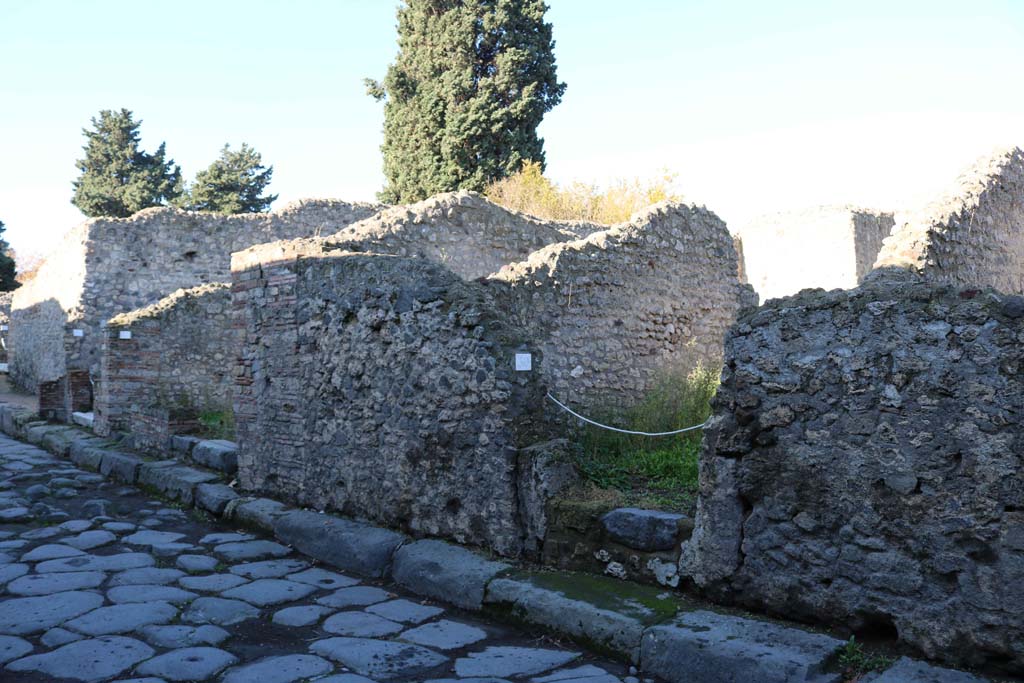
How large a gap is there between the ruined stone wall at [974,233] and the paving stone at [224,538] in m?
4.74

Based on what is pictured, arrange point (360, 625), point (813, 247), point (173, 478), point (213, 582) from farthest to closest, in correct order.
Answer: point (813, 247)
point (173, 478)
point (213, 582)
point (360, 625)

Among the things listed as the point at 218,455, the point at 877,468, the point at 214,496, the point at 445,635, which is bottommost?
the point at 445,635

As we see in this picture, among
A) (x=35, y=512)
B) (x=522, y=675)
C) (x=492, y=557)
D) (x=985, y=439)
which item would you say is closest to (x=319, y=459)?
(x=492, y=557)

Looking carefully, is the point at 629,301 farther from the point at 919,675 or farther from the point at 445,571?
the point at 919,675

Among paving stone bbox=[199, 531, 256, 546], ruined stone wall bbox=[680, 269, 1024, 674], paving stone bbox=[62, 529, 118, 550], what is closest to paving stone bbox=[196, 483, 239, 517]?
paving stone bbox=[199, 531, 256, 546]

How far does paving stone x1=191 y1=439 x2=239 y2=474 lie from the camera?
7492mm

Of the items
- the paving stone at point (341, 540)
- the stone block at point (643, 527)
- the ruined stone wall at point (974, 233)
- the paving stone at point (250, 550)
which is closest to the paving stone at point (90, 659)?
the paving stone at point (341, 540)

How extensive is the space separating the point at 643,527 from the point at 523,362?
1219mm

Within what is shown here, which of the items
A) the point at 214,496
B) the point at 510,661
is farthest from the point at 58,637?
the point at 214,496

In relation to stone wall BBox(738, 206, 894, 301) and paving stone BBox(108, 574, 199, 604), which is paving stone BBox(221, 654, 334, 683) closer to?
paving stone BBox(108, 574, 199, 604)

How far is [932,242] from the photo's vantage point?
5645mm

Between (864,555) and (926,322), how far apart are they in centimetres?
92

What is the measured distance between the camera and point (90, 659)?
11.7 ft

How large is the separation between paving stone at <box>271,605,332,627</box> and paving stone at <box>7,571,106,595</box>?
1.22 meters
